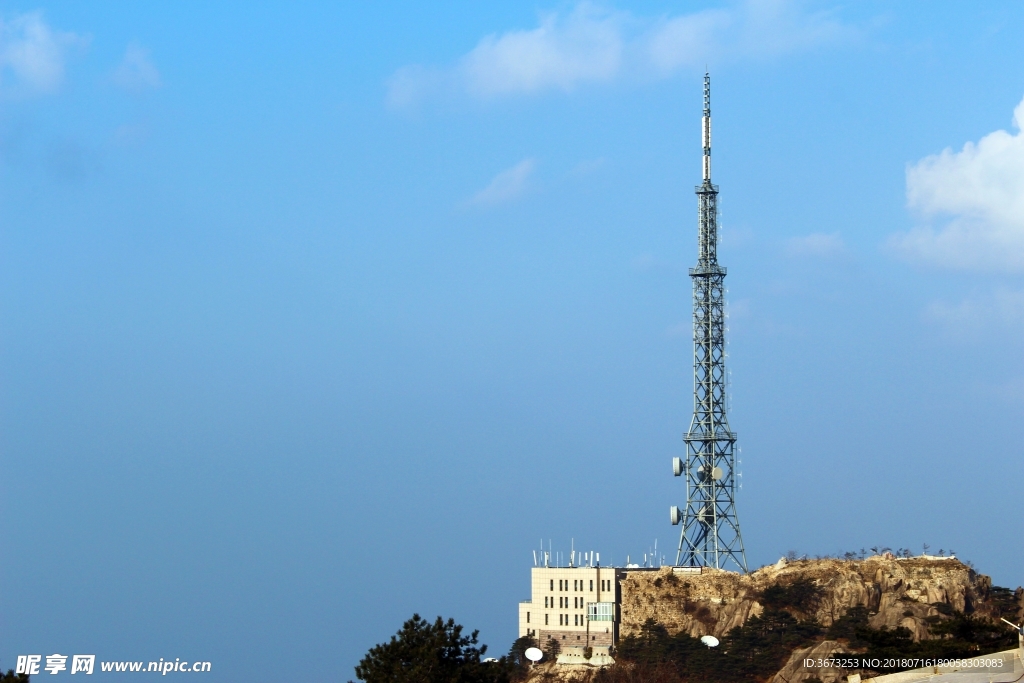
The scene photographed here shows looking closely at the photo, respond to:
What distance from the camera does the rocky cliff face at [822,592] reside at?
324 ft

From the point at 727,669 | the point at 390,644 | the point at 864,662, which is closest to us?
the point at 390,644

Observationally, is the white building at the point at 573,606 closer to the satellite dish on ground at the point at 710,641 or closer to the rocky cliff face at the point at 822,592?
the rocky cliff face at the point at 822,592

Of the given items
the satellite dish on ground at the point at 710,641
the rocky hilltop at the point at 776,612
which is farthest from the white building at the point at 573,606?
the satellite dish on ground at the point at 710,641

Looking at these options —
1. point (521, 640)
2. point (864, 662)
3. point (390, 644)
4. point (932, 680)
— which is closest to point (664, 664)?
point (521, 640)

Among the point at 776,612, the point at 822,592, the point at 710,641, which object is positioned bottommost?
the point at 710,641

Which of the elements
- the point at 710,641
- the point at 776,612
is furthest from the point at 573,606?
the point at 776,612

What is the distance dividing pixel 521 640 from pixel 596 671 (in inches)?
346

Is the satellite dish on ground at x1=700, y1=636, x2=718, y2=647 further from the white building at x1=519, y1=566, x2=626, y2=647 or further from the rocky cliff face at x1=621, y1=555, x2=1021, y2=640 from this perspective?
the white building at x1=519, y1=566, x2=626, y2=647

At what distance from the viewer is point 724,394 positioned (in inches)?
4405

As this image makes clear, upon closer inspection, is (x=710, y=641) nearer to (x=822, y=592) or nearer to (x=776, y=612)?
(x=776, y=612)

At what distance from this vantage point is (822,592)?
101500 millimetres

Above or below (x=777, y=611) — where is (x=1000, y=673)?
below

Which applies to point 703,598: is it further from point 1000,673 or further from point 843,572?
point 1000,673

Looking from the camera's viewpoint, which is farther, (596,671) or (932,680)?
(596,671)
